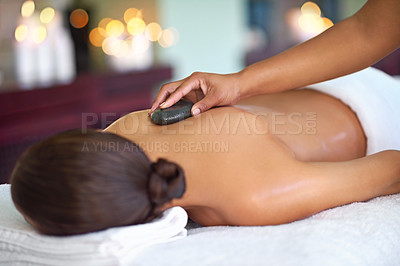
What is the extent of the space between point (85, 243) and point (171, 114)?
0.41 m

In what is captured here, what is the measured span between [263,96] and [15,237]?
85 cm

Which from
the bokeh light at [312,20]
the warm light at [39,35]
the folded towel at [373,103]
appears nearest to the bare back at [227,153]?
the folded towel at [373,103]

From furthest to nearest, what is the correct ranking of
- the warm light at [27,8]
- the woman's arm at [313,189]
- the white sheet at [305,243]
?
the warm light at [27,8], the woman's arm at [313,189], the white sheet at [305,243]

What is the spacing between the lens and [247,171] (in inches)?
40.9

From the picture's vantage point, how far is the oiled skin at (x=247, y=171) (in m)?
1.03

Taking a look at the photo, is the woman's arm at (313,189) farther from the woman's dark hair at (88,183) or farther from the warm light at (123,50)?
the warm light at (123,50)

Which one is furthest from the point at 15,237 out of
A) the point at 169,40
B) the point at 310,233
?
the point at 169,40

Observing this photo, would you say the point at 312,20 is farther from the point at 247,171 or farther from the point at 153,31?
the point at 247,171

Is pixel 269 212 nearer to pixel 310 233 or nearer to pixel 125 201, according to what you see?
pixel 310 233

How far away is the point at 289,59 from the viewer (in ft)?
4.35

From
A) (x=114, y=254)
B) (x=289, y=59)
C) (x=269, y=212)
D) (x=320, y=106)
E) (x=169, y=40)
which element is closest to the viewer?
→ (x=114, y=254)

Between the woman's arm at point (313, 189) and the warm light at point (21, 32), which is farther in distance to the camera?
the warm light at point (21, 32)

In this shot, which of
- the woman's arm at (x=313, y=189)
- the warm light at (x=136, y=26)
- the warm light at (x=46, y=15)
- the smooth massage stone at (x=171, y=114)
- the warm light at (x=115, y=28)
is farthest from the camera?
the warm light at (x=115, y=28)

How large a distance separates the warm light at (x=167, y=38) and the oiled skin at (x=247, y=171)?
3.66 meters
